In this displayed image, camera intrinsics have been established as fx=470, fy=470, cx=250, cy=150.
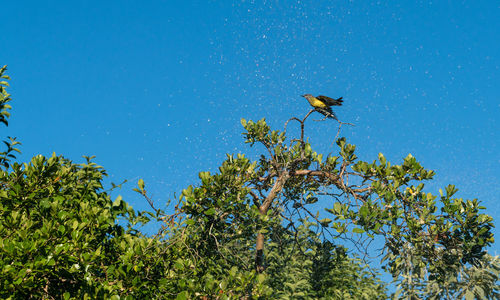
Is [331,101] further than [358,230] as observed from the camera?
Yes

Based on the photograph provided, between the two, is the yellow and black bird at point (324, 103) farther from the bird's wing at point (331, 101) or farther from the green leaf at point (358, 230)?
the green leaf at point (358, 230)

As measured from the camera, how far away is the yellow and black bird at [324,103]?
8.83 metres

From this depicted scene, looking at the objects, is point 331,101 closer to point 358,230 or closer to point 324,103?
point 324,103

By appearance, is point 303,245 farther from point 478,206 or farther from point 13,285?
point 13,285

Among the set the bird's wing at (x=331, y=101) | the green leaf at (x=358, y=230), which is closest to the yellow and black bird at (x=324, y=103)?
the bird's wing at (x=331, y=101)

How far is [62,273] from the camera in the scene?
6652 mm

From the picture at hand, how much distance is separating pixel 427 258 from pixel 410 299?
108cm

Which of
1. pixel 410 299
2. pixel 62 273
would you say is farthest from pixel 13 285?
pixel 410 299

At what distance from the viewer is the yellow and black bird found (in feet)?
29.0

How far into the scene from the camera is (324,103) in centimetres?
891

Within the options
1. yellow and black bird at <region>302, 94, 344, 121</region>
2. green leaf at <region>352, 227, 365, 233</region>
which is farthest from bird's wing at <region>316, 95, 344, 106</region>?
green leaf at <region>352, 227, 365, 233</region>

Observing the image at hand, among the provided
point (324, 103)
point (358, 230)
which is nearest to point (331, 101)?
point (324, 103)

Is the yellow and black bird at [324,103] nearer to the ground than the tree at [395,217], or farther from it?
farther from it

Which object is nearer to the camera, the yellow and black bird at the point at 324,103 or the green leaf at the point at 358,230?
the green leaf at the point at 358,230
